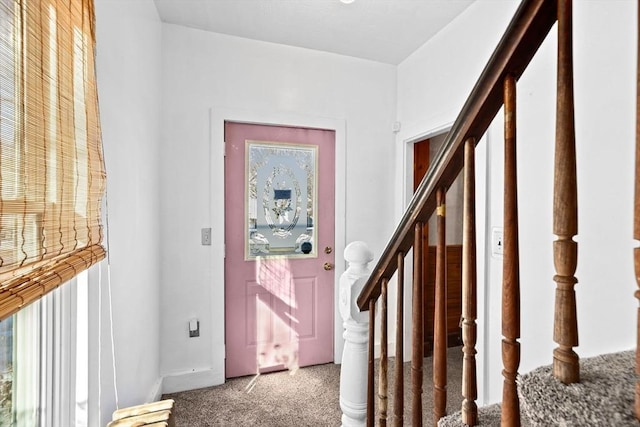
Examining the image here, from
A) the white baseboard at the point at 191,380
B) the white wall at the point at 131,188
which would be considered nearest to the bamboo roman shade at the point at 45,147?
the white wall at the point at 131,188

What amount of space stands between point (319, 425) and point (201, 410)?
78 cm

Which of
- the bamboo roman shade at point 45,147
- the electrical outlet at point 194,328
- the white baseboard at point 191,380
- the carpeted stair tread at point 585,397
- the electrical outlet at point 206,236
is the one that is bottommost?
the white baseboard at point 191,380

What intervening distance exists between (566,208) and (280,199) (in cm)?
224

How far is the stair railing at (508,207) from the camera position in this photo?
520 millimetres

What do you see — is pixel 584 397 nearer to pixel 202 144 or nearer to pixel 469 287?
pixel 469 287

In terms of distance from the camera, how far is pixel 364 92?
2.85m

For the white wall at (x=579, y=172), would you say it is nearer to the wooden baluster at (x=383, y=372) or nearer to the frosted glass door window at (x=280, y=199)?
the wooden baluster at (x=383, y=372)

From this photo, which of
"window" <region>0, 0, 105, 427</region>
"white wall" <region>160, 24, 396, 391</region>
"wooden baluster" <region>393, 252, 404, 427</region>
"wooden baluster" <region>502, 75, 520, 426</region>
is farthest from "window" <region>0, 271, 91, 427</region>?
"white wall" <region>160, 24, 396, 391</region>

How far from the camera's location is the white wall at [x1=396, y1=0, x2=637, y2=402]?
4.21 ft

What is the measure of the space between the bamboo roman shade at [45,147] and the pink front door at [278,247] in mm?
1489

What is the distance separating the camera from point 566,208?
52 cm

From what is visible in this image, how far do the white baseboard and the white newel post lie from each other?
151 cm

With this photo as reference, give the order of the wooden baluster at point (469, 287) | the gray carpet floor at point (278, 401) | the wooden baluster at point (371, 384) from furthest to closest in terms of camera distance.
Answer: the gray carpet floor at point (278, 401), the wooden baluster at point (371, 384), the wooden baluster at point (469, 287)

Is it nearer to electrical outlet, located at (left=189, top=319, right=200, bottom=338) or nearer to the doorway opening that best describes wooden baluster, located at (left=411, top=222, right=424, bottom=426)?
electrical outlet, located at (left=189, top=319, right=200, bottom=338)
